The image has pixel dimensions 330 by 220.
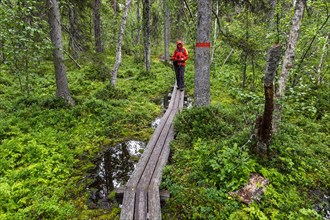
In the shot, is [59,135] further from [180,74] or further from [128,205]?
[180,74]

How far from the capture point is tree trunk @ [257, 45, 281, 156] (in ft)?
15.5

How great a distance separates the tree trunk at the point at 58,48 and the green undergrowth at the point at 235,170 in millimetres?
5699

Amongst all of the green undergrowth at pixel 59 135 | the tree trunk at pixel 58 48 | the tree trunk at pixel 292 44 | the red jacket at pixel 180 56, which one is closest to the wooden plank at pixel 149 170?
the green undergrowth at pixel 59 135

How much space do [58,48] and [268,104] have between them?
7.85 m

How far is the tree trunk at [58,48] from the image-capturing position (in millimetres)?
9438

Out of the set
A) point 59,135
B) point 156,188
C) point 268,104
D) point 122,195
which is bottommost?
point 122,195

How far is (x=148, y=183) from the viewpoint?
549cm

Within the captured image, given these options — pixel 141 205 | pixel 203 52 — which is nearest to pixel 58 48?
pixel 203 52

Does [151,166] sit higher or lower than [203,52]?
lower

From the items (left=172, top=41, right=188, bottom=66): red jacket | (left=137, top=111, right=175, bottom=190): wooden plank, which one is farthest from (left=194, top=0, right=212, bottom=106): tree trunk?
(left=172, top=41, right=188, bottom=66): red jacket

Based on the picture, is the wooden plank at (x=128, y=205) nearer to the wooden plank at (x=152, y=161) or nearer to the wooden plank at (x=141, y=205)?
the wooden plank at (x=141, y=205)

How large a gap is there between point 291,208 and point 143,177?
3423 mm

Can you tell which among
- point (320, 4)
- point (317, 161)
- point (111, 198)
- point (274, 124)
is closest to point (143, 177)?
point (111, 198)

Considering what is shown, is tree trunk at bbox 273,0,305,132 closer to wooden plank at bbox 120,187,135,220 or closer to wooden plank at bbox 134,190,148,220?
wooden plank at bbox 134,190,148,220
